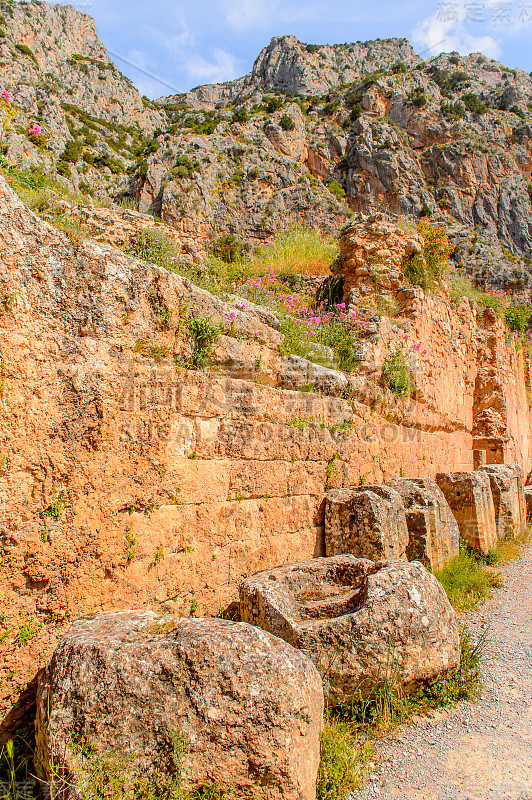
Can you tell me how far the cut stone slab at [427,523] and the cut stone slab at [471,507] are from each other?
1.00 meters

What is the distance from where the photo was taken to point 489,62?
5594 cm

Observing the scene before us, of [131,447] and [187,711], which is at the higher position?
[131,447]

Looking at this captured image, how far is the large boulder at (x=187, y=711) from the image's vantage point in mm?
1924

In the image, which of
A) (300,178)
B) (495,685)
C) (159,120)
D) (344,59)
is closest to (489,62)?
A: (344,59)

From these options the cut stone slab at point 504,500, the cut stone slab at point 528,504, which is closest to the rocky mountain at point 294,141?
the cut stone slab at point 504,500

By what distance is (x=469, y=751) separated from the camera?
262cm

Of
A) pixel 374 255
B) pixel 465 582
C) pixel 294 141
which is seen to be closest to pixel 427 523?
pixel 465 582

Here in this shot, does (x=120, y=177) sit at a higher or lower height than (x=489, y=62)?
lower

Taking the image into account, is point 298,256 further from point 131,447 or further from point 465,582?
point 131,447

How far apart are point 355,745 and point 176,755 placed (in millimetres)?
1238

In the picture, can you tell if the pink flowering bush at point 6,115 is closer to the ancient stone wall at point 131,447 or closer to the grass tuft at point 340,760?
the ancient stone wall at point 131,447

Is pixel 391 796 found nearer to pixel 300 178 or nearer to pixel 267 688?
pixel 267 688

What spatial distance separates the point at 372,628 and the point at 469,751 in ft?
2.50

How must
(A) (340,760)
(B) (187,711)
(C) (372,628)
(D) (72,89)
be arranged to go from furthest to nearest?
1. (D) (72,89)
2. (C) (372,628)
3. (A) (340,760)
4. (B) (187,711)
